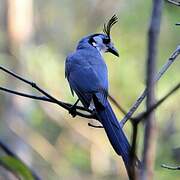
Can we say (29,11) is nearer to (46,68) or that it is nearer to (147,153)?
(46,68)

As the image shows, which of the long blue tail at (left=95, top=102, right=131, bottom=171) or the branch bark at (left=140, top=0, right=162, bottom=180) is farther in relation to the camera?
the long blue tail at (left=95, top=102, right=131, bottom=171)

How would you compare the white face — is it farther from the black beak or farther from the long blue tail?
the long blue tail

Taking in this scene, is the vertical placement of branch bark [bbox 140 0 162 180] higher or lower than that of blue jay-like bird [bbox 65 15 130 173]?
higher

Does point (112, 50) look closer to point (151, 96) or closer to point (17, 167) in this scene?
point (17, 167)

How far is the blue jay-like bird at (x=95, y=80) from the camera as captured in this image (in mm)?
2190

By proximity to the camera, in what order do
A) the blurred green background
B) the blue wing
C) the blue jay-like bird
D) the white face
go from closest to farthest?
the blue jay-like bird, the blue wing, the white face, the blurred green background

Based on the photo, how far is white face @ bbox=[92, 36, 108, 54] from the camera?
12.7ft

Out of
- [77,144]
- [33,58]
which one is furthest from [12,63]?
[77,144]

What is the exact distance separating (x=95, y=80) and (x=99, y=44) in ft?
3.01

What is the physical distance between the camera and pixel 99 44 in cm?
387

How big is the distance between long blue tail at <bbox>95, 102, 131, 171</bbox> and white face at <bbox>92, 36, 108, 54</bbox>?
124 centimetres

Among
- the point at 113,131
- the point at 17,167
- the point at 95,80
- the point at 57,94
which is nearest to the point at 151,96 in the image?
the point at 17,167

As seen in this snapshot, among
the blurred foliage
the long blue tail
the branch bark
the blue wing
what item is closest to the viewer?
the branch bark

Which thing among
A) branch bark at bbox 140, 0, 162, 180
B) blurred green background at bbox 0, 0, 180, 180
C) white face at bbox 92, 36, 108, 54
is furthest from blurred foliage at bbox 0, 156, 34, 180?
blurred green background at bbox 0, 0, 180, 180
